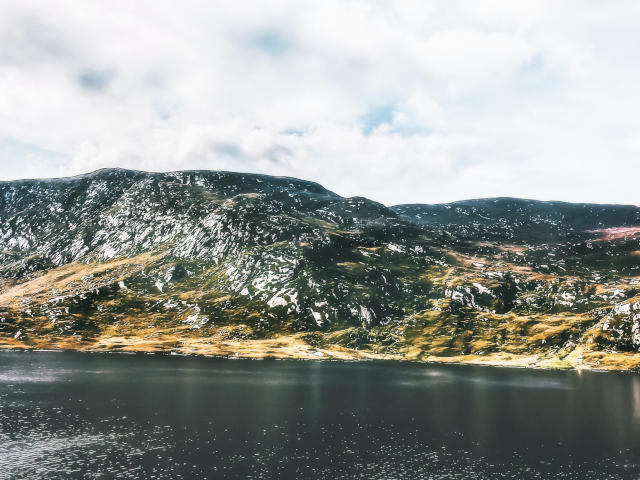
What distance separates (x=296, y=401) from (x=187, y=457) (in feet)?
167

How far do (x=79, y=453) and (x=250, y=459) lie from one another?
89.2 ft

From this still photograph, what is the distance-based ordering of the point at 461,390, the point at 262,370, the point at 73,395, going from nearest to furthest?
the point at 73,395 < the point at 461,390 < the point at 262,370

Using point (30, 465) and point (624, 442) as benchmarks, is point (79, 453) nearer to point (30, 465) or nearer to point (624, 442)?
point (30, 465)

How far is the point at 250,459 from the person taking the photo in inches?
2756

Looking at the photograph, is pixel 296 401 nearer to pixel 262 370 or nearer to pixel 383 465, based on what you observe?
pixel 383 465

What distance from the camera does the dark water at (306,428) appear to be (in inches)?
2665

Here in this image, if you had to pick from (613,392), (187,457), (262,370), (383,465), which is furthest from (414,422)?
(262,370)

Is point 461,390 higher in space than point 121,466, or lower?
lower

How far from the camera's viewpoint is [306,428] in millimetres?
91125

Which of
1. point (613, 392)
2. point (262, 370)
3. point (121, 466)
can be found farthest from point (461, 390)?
point (121, 466)

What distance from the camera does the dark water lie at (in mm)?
67688

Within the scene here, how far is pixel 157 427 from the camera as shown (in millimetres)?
88500

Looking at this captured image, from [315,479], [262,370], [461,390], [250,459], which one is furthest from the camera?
[262,370]

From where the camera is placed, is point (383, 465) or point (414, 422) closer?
point (383, 465)
